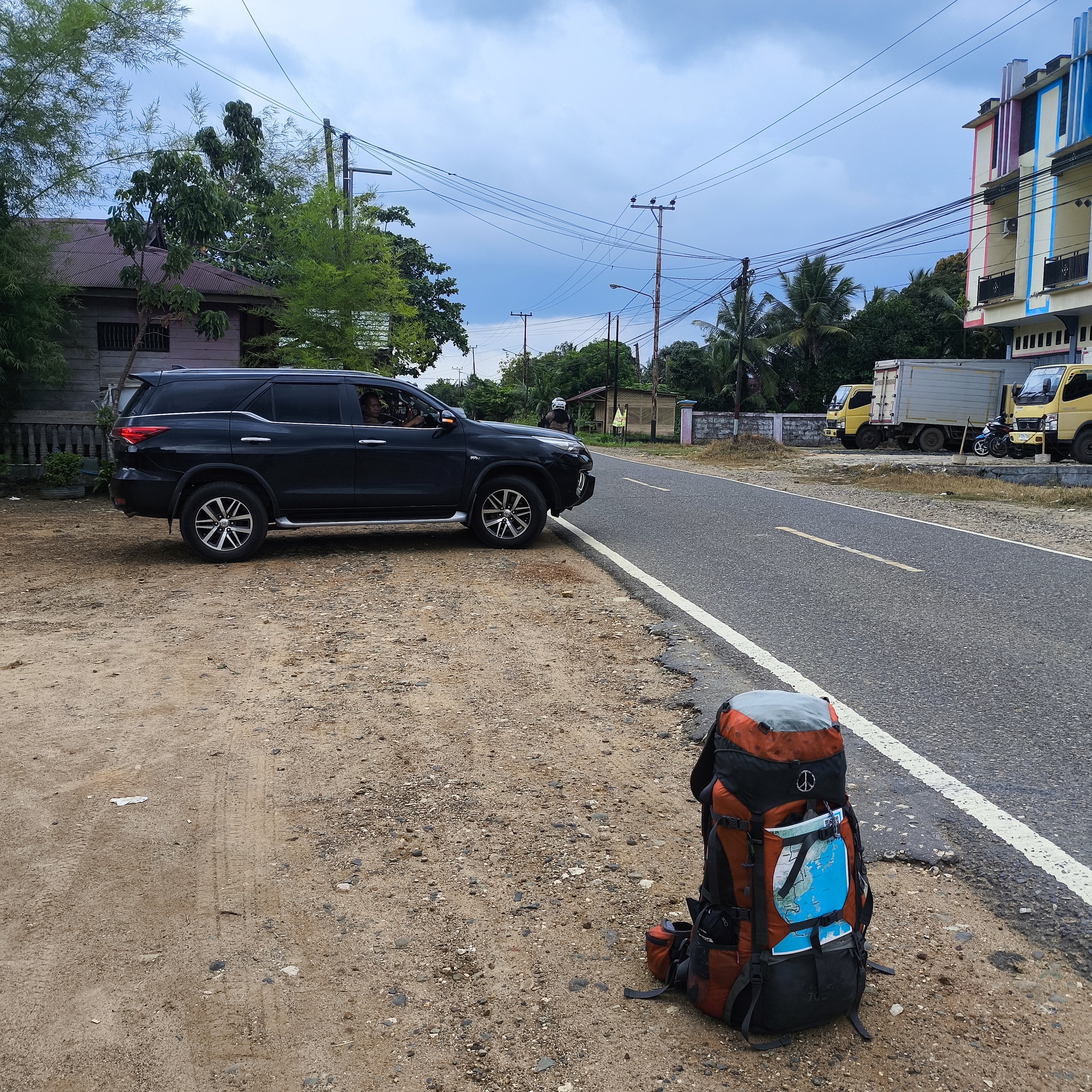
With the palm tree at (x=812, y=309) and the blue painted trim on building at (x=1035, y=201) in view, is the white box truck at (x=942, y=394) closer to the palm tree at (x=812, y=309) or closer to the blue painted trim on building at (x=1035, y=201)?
the blue painted trim on building at (x=1035, y=201)

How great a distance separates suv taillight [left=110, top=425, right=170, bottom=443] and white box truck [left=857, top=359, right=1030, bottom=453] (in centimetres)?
2945

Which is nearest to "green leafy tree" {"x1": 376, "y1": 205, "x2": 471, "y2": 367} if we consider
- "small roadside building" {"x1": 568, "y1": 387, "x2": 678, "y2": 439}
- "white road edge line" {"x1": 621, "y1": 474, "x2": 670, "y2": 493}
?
"small roadside building" {"x1": 568, "y1": 387, "x2": 678, "y2": 439}

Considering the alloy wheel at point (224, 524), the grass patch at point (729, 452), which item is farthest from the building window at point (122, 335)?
the grass patch at point (729, 452)

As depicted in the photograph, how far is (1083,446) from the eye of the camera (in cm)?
2569

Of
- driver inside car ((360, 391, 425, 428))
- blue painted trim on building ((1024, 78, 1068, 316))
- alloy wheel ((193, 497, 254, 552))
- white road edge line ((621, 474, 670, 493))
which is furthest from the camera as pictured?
blue painted trim on building ((1024, 78, 1068, 316))

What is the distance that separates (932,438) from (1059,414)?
995cm

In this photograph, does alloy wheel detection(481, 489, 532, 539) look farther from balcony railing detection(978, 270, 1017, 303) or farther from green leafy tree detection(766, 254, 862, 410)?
green leafy tree detection(766, 254, 862, 410)

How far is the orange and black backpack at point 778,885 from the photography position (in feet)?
9.11

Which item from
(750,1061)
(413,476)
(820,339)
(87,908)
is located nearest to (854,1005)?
(750,1061)

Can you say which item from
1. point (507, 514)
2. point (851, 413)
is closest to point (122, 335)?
point (507, 514)

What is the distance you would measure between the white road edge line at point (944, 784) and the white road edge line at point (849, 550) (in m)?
3.28

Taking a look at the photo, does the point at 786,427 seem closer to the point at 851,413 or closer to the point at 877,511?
the point at 851,413

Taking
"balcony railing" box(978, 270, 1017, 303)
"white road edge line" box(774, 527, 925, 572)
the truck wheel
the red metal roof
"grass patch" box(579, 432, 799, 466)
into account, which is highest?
"balcony railing" box(978, 270, 1017, 303)

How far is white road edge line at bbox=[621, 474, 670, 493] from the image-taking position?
18.1 m
